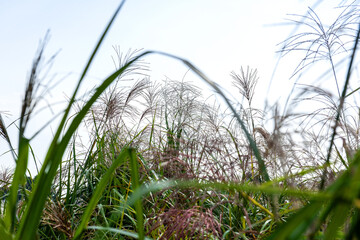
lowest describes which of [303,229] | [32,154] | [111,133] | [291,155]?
[303,229]

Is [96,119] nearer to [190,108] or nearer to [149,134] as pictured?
[149,134]

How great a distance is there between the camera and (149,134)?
132 inches

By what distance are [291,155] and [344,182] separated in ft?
5.72

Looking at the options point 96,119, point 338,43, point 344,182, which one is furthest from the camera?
point 96,119

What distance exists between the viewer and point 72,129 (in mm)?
976

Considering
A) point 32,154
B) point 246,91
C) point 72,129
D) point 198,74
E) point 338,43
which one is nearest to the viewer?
point 198,74

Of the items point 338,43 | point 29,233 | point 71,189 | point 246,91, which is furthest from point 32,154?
point 338,43

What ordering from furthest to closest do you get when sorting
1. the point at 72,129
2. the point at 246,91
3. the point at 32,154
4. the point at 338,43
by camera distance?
the point at 246,91
the point at 32,154
the point at 338,43
the point at 72,129

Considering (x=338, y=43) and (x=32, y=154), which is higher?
(x=338, y=43)

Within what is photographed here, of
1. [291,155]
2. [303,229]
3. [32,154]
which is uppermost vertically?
[32,154]

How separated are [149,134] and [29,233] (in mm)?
2374

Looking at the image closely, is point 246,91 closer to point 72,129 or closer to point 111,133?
point 111,133

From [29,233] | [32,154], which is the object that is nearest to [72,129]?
[29,233]

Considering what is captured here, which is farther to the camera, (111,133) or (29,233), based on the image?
(111,133)
